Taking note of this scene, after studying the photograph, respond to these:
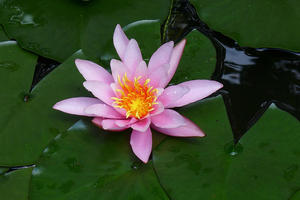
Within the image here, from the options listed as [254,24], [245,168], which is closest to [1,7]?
[254,24]

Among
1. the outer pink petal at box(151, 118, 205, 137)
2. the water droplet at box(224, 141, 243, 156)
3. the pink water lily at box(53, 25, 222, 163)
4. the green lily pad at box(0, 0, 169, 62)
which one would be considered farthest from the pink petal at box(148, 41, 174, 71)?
the water droplet at box(224, 141, 243, 156)

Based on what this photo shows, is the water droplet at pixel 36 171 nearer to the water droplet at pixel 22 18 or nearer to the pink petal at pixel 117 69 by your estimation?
the pink petal at pixel 117 69

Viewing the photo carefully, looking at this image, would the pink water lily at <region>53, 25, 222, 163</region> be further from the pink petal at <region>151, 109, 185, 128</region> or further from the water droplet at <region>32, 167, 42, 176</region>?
the water droplet at <region>32, 167, 42, 176</region>

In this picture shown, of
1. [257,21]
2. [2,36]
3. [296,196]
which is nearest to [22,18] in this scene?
[2,36]

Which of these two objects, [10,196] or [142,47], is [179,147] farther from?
[10,196]

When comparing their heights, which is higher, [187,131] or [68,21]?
[68,21]

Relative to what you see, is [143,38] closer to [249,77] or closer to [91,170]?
Answer: [249,77]
